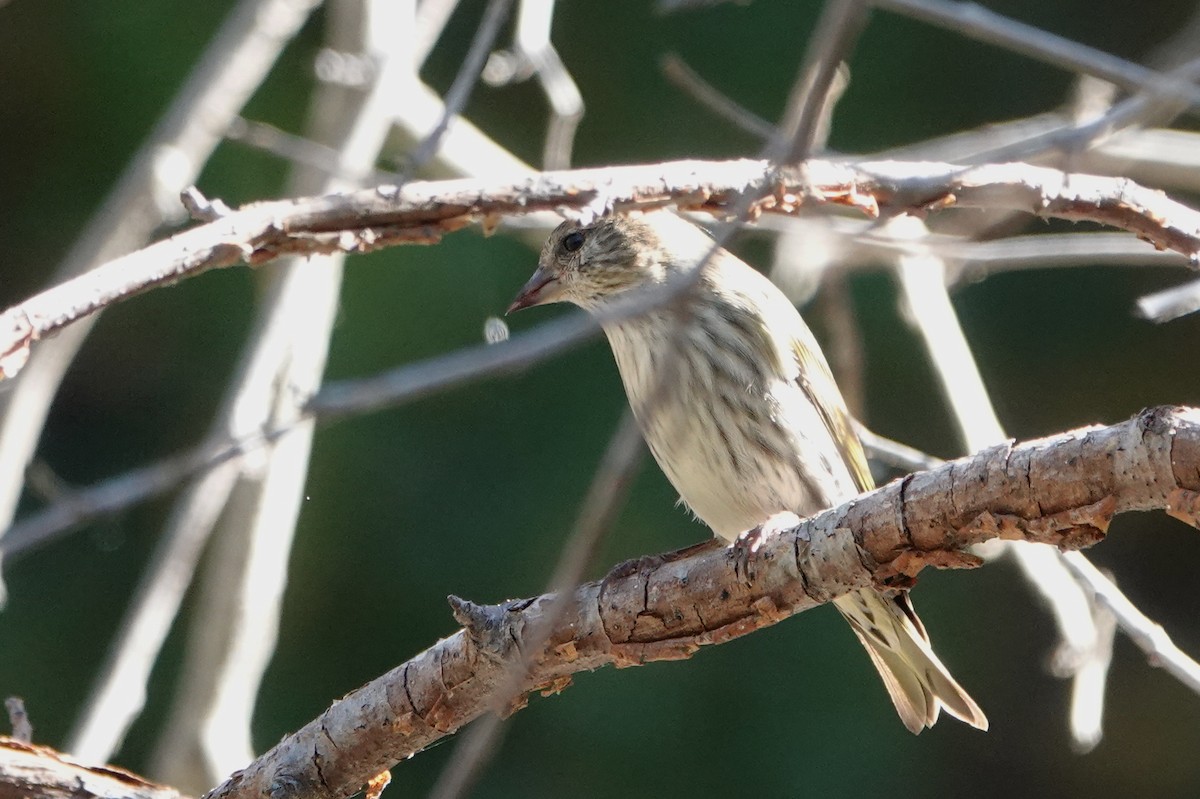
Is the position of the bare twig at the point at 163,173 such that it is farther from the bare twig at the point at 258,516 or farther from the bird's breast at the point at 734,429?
the bird's breast at the point at 734,429

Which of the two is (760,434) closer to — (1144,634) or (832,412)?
(832,412)

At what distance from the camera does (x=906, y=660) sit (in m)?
2.88

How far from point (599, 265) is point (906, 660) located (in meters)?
1.15

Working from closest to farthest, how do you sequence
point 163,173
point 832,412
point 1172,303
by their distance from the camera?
point 1172,303, point 832,412, point 163,173

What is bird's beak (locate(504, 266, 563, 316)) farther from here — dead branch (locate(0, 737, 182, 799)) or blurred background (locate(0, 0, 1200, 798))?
dead branch (locate(0, 737, 182, 799))

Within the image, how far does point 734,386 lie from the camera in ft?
9.68

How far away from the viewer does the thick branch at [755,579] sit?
5.57ft

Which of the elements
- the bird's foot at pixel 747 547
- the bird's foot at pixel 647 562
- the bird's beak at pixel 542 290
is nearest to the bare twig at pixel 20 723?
the bird's foot at pixel 647 562

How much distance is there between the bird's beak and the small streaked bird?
0.35 m

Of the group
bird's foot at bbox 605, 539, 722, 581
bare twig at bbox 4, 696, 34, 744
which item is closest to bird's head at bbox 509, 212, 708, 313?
bird's foot at bbox 605, 539, 722, 581

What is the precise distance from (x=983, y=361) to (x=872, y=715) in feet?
4.05

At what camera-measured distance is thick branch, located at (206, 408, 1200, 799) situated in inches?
66.8

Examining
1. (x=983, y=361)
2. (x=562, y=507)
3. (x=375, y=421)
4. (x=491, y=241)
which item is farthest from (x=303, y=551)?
(x=983, y=361)

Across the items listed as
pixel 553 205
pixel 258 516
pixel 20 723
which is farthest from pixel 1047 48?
pixel 258 516
